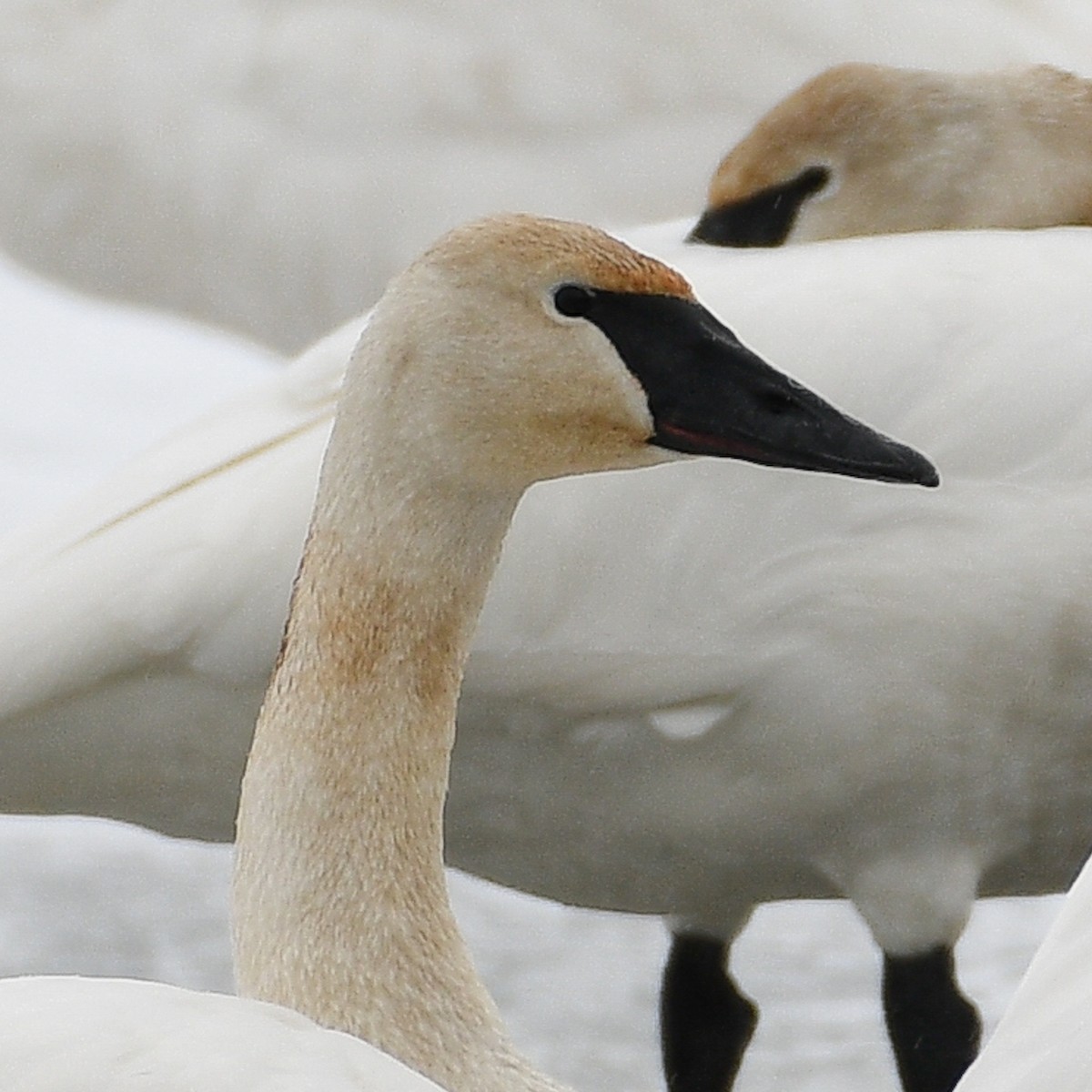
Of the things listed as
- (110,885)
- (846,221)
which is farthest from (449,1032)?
(110,885)

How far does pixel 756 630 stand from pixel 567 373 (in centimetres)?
38

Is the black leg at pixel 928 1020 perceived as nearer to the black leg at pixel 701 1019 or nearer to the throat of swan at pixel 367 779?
the black leg at pixel 701 1019

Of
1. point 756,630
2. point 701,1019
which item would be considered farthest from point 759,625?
point 701,1019

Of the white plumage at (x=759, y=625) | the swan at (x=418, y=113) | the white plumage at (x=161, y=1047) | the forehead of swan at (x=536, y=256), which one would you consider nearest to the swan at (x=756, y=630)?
the white plumage at (x=759, y=625)

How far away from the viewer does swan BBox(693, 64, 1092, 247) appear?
2.33 meters

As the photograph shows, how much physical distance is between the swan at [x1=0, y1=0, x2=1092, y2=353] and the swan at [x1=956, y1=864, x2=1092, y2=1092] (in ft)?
5.98

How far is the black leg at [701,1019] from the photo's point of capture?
2342 millimetres

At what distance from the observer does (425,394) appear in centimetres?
163

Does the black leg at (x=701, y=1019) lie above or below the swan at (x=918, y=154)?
below

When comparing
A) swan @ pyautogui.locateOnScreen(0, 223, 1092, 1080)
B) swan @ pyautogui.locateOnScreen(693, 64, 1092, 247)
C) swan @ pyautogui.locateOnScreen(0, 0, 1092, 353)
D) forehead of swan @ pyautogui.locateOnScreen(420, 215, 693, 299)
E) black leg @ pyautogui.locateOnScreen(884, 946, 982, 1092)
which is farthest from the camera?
swan @ pyautogui.locateOnScreen(0, 0, 1092, 353)

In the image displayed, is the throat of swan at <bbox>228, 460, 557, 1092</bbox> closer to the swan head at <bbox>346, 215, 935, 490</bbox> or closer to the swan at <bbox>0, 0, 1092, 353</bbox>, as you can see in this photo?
the swan head at <bbox>346, 215, 935, 490</bbox>

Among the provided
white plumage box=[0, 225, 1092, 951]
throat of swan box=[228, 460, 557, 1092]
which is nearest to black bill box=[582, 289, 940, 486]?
throat of swan box=[228, 460, 557, 1092]

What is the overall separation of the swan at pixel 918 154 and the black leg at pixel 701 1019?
536 millimetres

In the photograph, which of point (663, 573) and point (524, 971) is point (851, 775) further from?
point (524, 971)
